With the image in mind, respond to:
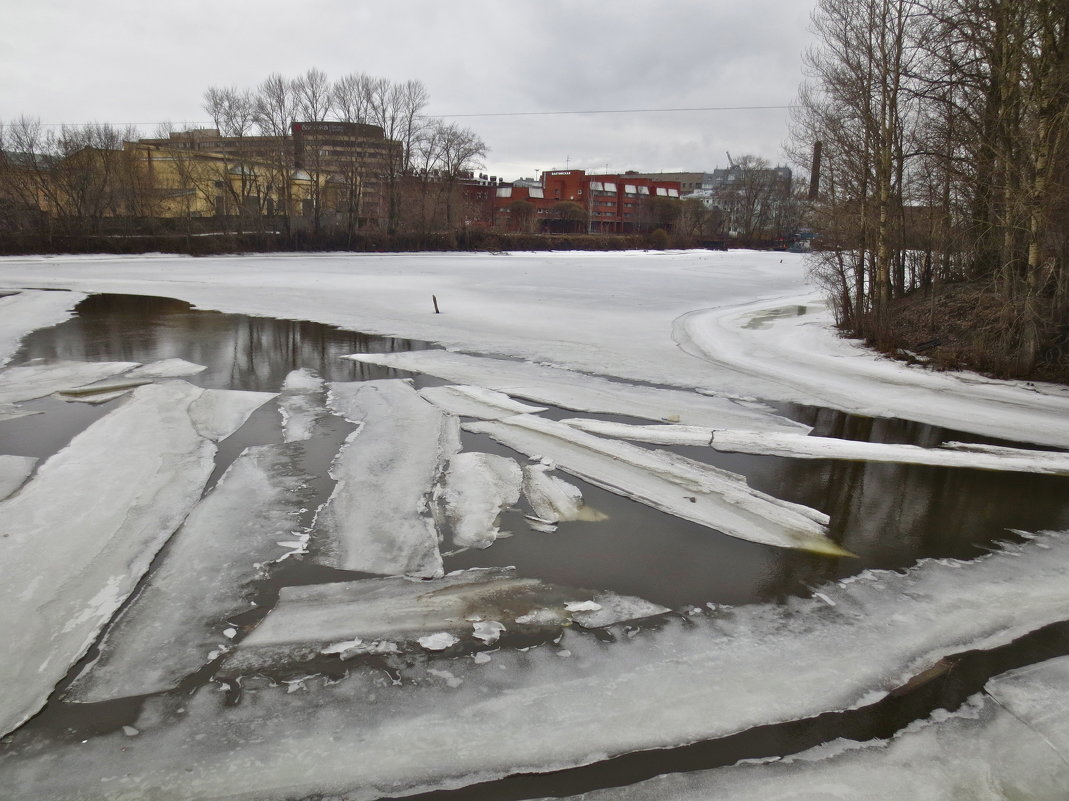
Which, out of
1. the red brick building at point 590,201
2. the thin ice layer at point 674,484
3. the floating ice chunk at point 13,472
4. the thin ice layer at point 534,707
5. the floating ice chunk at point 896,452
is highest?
the red brick building at point 590,201

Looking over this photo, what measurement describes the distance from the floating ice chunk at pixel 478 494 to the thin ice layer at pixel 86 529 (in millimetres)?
2532

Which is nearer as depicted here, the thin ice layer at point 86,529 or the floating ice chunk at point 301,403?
the thin ice layer at point 86,529

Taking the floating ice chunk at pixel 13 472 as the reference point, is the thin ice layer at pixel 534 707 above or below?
below

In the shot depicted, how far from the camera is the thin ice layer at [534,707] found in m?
3.48

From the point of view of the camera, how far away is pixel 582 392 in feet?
37.2

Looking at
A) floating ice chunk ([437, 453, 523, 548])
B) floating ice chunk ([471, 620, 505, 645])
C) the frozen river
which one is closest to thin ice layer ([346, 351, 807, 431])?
the frozen river

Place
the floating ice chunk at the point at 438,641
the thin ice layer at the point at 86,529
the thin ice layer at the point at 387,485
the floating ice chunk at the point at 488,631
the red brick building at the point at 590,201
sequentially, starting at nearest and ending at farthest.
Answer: the thin ice layer at the point at 86,529
the floating ice chunk at the point at 438,641
the floating ice chunk at the point at 488,631
the thin ice layer at the point at 387,485
the red brick building at the point at 590,201

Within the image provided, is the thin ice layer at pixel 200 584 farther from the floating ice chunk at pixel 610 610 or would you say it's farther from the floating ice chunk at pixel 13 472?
the floating ice chunk at pixel 610 610

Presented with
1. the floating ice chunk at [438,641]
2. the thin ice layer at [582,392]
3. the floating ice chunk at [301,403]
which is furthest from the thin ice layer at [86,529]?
the thin ice layer at [582,392]

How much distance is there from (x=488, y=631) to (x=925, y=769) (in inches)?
105

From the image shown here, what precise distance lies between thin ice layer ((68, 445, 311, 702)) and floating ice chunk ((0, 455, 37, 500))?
6.47 feet

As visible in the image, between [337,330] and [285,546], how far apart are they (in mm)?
12533

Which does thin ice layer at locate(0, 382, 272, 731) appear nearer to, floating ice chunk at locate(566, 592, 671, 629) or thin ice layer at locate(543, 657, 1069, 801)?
floating ice chunk at locate(566, 592, 671, 629)

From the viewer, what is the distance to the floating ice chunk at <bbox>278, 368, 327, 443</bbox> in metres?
8.98
